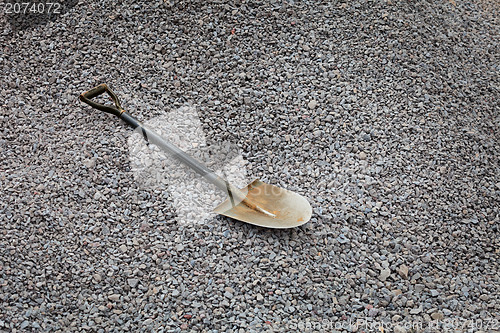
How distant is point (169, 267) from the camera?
169 centimetres

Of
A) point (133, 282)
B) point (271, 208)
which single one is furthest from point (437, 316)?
point (133, 282)

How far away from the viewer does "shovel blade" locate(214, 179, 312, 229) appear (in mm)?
1753

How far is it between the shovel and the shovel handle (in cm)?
22

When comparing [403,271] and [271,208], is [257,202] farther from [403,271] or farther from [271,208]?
[403,271]

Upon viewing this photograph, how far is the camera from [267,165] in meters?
1.98

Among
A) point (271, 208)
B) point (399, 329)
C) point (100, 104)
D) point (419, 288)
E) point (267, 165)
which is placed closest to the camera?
point (399, 329)

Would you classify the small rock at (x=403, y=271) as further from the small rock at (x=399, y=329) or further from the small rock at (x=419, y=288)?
the small rock at (x=399, y=329)

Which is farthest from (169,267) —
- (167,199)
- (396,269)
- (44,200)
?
(396,269)

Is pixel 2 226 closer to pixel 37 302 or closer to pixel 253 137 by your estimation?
pixel 37 302

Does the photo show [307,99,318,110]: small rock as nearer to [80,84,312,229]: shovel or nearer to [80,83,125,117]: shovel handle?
[80,84,312,229]: shovel

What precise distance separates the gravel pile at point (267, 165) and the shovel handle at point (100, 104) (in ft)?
0.19

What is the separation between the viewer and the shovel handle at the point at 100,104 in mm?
2082

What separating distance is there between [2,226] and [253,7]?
1.47 meters

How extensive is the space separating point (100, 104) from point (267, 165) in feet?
2.42
